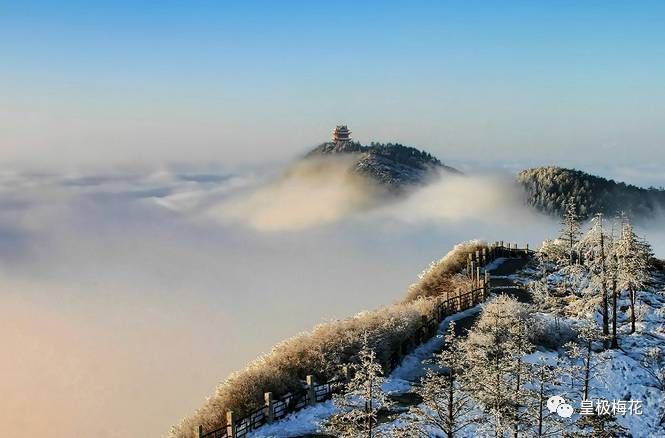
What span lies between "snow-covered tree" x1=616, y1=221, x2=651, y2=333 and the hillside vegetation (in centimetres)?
1431

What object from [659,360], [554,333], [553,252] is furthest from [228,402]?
[553,252]

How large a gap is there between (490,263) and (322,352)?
124 feet

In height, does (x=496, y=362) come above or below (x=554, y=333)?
above

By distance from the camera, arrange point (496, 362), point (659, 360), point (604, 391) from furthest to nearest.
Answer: point (659, 360), point (604, 391), point (496, 362)

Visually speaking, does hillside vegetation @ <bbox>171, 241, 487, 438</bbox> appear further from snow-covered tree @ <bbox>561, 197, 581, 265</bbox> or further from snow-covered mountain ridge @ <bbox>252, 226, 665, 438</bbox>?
snow-covered tree @ <bbox>561, 197, 581, 265</bbox>

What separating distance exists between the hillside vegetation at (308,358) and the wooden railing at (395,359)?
0.67m

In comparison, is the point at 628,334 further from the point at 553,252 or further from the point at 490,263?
the point at 490,263

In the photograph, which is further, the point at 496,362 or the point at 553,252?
the point at 553,252

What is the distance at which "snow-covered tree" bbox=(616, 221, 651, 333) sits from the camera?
152 feet

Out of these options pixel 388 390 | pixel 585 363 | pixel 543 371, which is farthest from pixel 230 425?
pixel 585 363

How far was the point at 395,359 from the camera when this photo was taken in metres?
43.1

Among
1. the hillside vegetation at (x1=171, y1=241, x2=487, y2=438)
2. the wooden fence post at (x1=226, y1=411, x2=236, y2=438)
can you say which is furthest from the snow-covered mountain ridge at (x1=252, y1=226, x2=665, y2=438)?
the hillside vegetation at (x1=171, y1=241, x2=487, y2=438)

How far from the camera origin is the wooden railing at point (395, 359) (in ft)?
97.8

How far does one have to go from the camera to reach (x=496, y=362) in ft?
98.4
